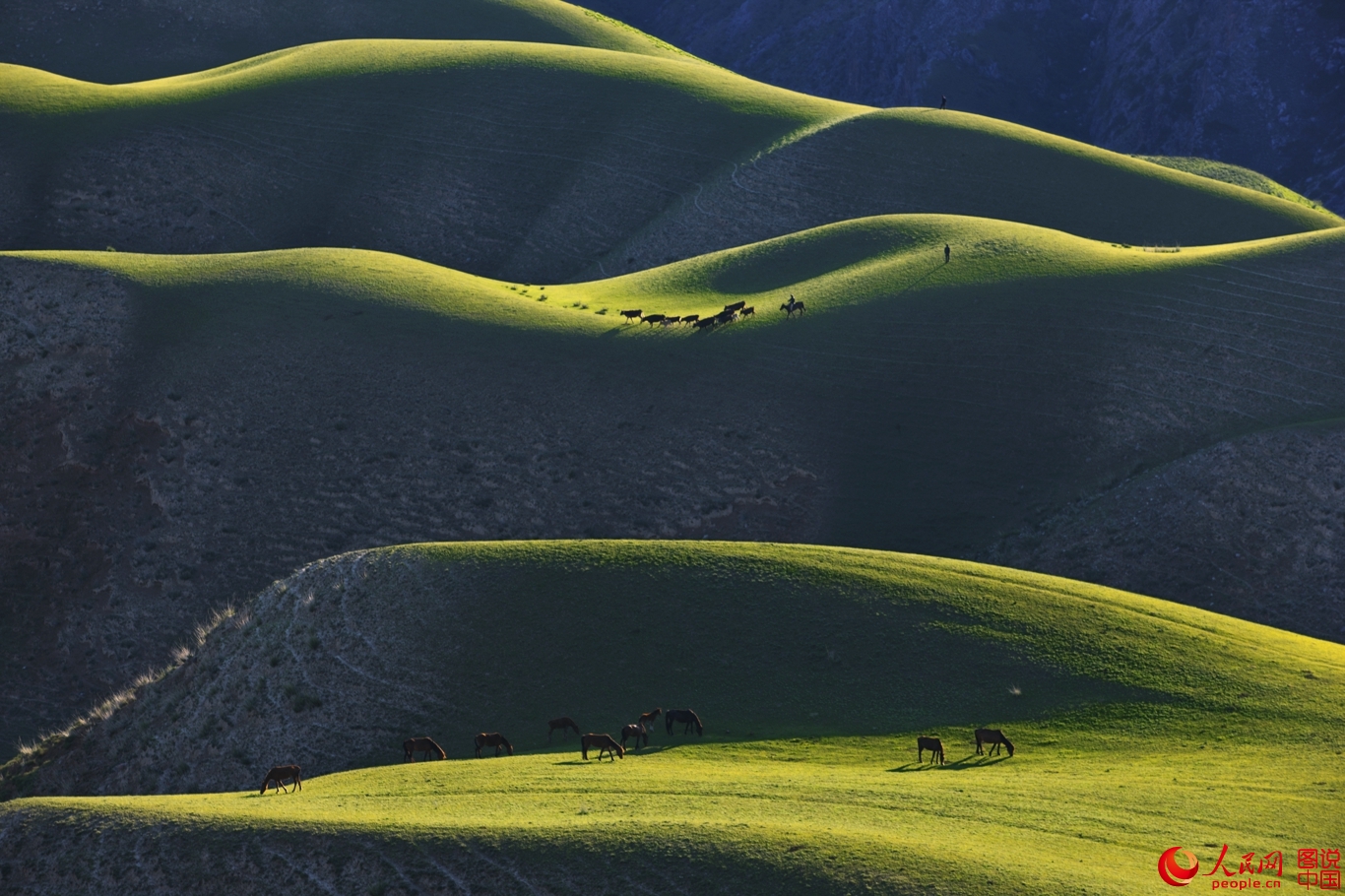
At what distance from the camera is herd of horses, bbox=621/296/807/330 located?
2672 inches

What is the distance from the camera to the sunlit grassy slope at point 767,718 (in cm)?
2484

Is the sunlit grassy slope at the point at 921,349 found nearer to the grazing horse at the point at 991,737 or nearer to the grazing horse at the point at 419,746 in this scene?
the grazing horse at the point at 991,737

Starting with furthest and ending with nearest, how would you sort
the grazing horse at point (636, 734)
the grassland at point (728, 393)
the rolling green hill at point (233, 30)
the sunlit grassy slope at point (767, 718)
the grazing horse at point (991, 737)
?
the rolling green hill at point (233, 30) < the grassland at point (728, 393) < the grazing horse at point (636, 734) < the grazing horse at point (991, 737) < the sunlit grassy slope at point (767, 718)

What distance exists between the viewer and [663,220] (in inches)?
3750

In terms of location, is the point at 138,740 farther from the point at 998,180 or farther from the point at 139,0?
the point at 139,0

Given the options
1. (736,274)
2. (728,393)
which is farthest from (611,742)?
(736,274)

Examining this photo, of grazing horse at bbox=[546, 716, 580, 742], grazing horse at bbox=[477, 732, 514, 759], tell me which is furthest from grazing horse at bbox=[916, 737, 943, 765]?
grazing horse at bbox=[477, 732, 514, 759]

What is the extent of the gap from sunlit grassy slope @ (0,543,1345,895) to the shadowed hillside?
1288 centimetres

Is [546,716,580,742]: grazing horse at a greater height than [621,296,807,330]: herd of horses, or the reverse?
[621,296,807,330]: herd of horses

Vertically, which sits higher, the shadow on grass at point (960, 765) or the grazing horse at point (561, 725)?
the grazing horse at point (561, 725)

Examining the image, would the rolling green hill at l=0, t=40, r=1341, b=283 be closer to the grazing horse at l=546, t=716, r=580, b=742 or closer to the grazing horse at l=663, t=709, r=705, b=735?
the grazing horse at l=546, t=716, r=580, b=742

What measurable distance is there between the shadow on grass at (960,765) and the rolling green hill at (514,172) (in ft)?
206

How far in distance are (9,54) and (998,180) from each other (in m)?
94.3

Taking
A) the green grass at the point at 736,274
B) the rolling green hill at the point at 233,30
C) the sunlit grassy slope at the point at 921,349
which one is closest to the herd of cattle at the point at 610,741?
the sunlit grassy slope at the point at 921,349
